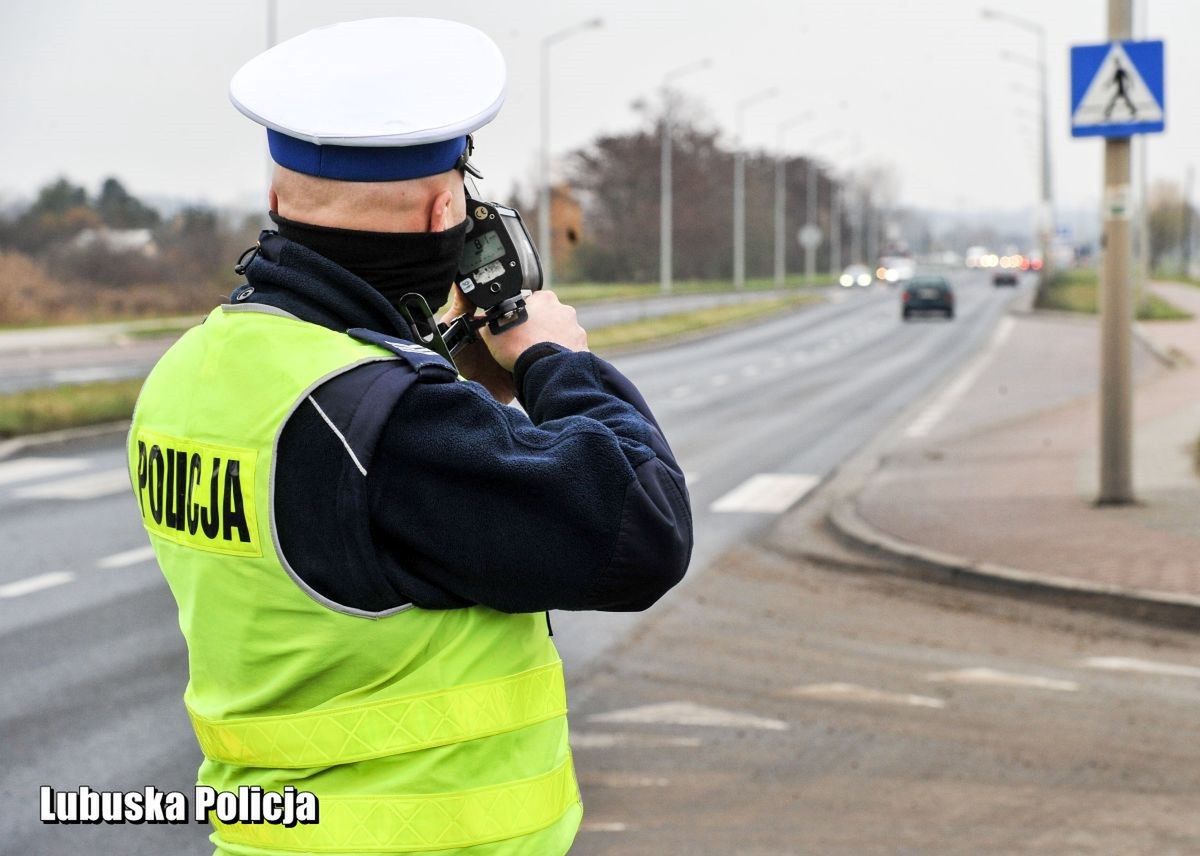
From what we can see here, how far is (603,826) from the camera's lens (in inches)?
213

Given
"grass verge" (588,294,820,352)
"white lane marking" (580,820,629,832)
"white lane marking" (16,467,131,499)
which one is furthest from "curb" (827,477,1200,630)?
"grass verge" (588,294,820,352)

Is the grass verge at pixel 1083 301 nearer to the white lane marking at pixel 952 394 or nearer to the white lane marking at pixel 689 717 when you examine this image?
the white lane marking at pixel 952 394

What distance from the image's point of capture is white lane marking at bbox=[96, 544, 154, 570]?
10883 millimetres

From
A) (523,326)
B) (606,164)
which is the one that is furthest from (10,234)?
(606,164)

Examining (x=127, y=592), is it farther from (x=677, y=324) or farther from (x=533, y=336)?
(x=677, y=324)

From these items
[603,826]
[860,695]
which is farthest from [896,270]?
[603,826]

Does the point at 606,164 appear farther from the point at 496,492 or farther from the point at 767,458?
the point at 496,492

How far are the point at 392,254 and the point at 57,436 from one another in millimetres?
18001

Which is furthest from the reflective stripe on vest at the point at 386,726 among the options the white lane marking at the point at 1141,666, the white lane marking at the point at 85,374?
the white lane marking at the point at 85,374

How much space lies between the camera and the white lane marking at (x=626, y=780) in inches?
229

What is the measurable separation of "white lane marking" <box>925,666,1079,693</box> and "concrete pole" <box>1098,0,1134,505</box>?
4791 mm

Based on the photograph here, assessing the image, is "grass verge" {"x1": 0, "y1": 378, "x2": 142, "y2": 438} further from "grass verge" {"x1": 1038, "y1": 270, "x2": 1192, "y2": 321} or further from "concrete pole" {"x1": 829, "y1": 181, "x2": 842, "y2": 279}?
"concrete pole" {"x1": 829, "y1": 181, "x2": 842, "y2": 279}

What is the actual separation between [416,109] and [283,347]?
1.03ft

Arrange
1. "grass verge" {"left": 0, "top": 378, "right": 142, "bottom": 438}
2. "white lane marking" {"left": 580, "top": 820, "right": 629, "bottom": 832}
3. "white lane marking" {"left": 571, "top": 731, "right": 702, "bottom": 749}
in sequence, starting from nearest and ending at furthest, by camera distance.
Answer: "white lane marking" {"left": 580, "top": 820, "right": 629, "bottom": 832} → "white lane marking" {"left": 571, "top": 731, "right": 702, "bottom": 749} → "grass verge" {"left": 0, "top": 378, "right": 142, "bottom": 438}
